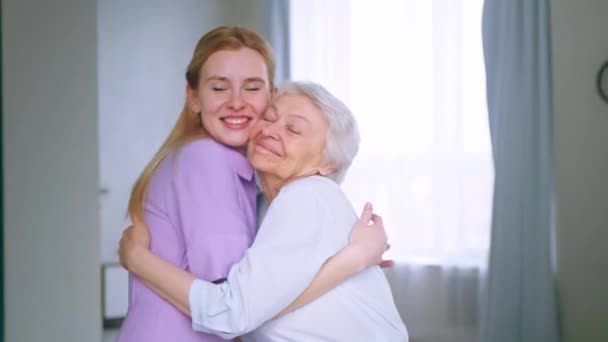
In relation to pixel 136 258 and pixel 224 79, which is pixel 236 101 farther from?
pixel 136 258

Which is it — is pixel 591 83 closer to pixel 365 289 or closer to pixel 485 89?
pixel 485 89

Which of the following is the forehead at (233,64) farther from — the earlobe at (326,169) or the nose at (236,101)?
the earlobe at (326,169)

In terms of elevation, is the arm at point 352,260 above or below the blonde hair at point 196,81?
below

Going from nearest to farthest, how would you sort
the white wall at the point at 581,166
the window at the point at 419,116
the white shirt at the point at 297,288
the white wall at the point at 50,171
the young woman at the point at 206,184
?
the white shirt at the point at 297,288 → the young woman at the point at 206,184 → the white wall at the point at 50,171 → the white wall at the point at 581,166 → the window at the point at 419,116

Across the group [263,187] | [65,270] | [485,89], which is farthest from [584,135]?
[263,187]

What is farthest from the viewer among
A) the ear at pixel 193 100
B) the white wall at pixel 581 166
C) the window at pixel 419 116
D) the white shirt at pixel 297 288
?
the window at pixel 419 116

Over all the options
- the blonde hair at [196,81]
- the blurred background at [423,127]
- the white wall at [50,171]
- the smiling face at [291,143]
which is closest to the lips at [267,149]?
the smiling face at [291,143]

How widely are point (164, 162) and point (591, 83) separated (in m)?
3.14

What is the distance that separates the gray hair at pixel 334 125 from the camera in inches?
54.3

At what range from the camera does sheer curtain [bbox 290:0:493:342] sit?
430 centimetres

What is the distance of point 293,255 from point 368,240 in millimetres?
193

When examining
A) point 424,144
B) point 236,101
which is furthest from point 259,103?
point 424,144

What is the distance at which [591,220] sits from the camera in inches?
155

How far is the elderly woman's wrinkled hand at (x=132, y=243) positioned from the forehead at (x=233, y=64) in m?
0.33
